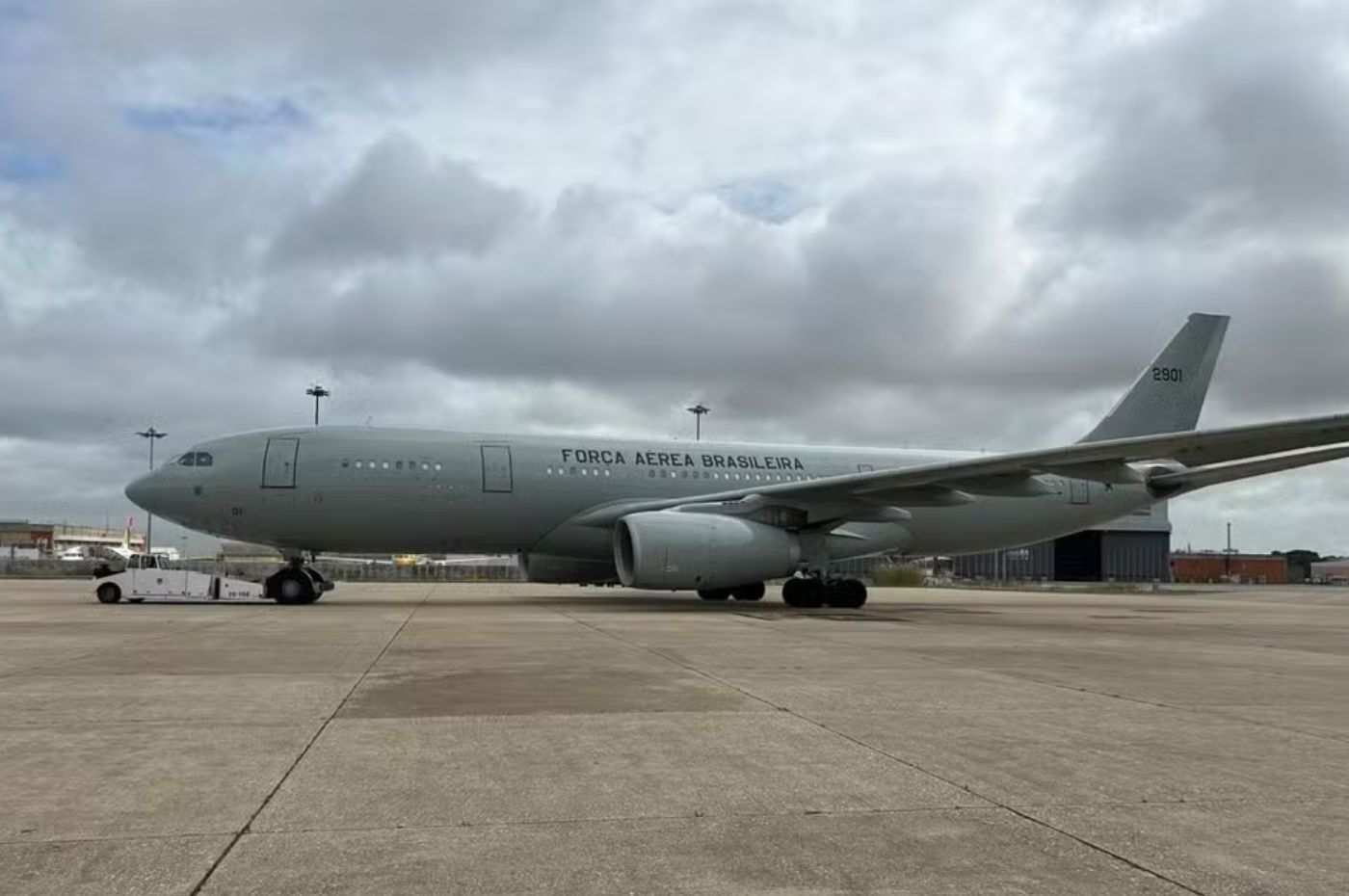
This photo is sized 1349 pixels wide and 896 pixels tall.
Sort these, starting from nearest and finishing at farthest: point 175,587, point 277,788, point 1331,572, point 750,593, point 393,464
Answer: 1. point 277,788
2. point 393,464
3. point 175,587
4. point 750,593
5. point 1331,572

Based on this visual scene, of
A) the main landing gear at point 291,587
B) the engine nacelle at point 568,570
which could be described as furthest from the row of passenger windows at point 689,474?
the main landing gear at point 291,587

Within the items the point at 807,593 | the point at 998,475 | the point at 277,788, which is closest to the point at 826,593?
the point at 807,593

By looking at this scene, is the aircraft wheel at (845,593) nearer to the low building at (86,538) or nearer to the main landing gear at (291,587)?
the main landing gear at (291,587)

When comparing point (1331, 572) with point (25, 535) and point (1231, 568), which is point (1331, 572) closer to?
point (1231, 568)

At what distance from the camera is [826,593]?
71.2 ft

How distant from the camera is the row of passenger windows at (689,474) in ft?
73.0

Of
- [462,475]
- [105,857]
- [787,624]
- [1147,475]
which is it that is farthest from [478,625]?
[1147,475]

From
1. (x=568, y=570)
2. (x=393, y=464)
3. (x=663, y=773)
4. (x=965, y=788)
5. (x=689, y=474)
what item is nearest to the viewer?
(x=965, y=788)

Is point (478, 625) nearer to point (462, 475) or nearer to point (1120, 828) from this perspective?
point (462, 475)

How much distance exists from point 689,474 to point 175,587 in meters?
11.0

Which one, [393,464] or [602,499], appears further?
[602,499]

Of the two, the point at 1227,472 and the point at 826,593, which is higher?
the point at 1227,472

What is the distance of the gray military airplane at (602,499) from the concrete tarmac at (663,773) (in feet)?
27.6

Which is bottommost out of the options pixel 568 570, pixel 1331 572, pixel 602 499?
pixel 1331 572
